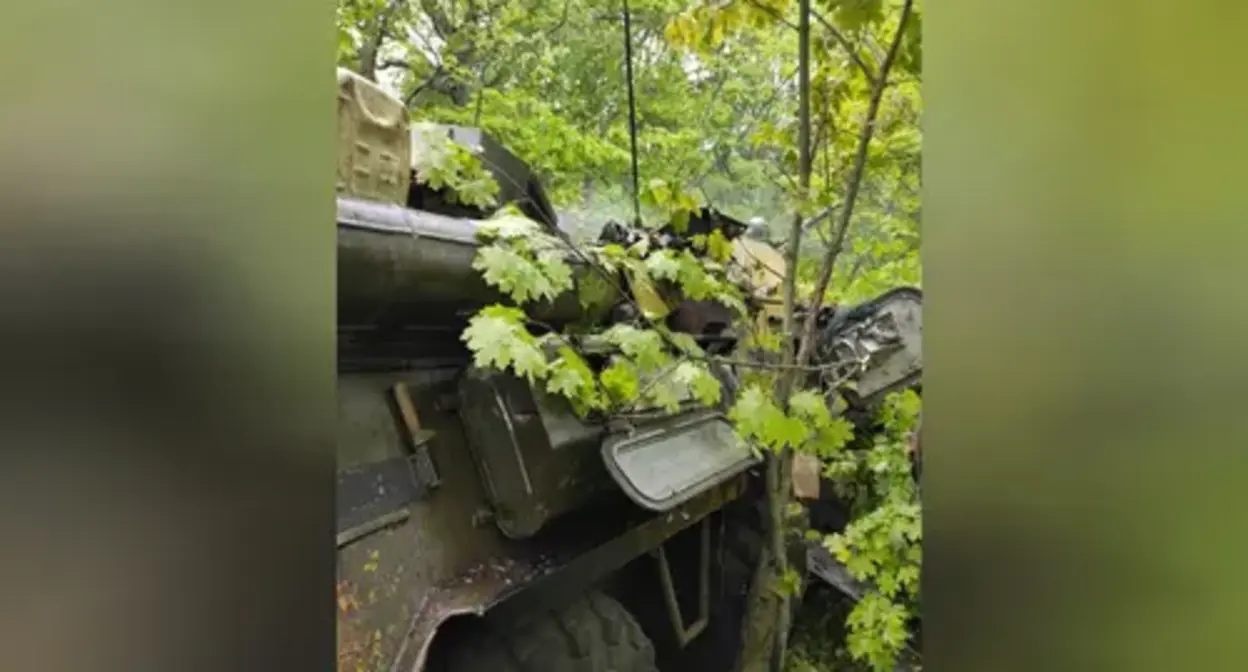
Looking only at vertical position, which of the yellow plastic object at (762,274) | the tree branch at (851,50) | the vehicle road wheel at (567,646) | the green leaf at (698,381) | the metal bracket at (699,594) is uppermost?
the tree branch at (851,50)

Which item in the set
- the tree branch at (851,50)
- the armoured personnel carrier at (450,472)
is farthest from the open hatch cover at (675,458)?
the tree branch at (851,50)

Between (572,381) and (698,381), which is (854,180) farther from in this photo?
(572,381)

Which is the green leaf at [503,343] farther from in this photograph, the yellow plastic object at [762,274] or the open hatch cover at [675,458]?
the yellow plastic object at [762,274]

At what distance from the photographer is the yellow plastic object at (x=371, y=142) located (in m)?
2.35

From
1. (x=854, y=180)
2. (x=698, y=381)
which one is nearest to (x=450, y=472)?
(x=698, y=381)

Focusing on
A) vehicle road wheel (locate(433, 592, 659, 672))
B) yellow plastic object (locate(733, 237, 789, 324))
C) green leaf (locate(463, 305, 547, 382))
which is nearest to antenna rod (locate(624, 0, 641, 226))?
yellow plastic object (locate(733, 237, 789, 324))
